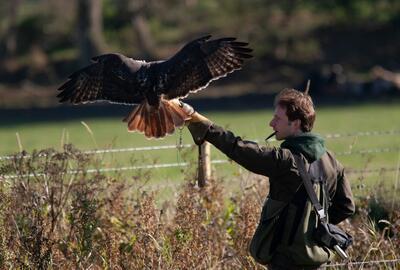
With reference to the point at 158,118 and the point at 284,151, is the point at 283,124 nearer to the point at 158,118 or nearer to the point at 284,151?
Result: the point at 284,151

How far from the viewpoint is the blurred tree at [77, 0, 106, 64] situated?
1795 inches

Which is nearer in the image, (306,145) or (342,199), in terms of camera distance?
(306,145)

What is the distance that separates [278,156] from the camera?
593 cm

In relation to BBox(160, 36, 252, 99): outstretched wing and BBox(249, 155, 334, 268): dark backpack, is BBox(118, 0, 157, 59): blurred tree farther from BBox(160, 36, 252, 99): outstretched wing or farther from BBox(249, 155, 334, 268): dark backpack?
BBox(249, 155, 334, 268): dark backpack

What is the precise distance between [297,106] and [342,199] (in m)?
0.72

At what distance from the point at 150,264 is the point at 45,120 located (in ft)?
96.3

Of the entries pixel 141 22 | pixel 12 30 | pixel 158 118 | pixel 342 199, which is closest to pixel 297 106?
pixel 342 199

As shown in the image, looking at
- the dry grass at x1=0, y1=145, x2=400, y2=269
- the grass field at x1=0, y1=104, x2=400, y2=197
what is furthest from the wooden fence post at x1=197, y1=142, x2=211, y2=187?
the grass field at x1=0, y1=104, x2=400, y2=197

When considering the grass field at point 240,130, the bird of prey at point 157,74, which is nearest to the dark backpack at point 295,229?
the bird of prey at point 157,74

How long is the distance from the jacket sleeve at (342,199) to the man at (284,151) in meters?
0.07

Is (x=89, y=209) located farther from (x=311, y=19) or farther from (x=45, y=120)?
(x=311, y=19)

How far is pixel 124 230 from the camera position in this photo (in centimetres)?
797

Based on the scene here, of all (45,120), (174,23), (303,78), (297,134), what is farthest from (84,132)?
(297,134)

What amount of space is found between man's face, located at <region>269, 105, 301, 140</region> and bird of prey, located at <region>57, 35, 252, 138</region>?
1.57 m
